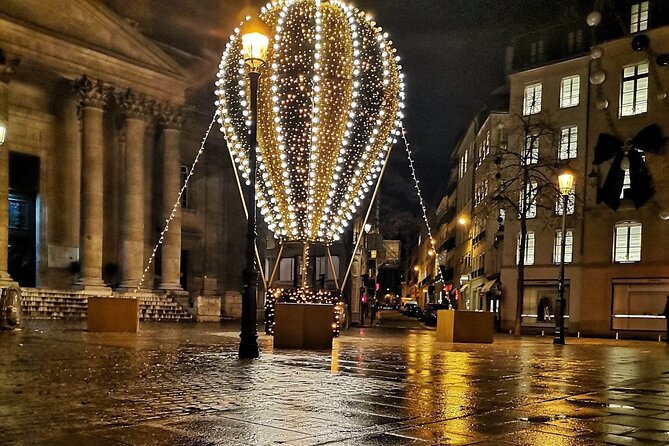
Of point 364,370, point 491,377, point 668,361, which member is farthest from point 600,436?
point 668,361

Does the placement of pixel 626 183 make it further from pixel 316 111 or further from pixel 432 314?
pixel 316 111

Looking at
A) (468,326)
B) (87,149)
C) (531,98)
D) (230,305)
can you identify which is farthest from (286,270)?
(468,326)

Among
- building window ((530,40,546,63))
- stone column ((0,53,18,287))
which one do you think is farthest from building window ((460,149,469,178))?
stone column ((0,53,18,287))

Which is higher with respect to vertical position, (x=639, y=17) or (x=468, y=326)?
(x=639, y=17)

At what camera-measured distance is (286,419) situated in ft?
24.2

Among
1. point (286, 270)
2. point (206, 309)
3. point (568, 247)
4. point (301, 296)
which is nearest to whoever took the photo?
point (301, 296)

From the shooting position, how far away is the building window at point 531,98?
150 ft

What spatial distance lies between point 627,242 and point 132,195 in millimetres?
26808

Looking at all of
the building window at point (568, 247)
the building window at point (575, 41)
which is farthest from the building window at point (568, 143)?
the building window at point (575, 41)

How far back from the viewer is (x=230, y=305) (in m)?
46.6

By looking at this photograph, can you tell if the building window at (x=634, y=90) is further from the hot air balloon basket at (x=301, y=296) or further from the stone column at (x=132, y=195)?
the stone column at (x=132, y=195)

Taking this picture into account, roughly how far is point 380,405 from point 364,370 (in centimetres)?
437

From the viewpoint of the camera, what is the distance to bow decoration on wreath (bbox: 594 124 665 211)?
132 feet

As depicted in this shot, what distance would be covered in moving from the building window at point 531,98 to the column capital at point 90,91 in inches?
970
